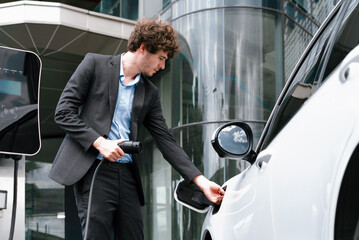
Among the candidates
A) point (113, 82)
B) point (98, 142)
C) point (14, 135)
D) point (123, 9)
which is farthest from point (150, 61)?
point (123, 9)

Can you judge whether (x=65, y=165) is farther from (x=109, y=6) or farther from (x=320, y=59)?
(x=109, y=6)

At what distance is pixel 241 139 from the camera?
2.43m

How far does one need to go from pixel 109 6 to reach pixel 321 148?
12.6 metres

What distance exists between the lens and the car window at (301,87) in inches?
73.9

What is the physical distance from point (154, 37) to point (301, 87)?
1.25 meters

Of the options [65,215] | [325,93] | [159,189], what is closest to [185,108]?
[159,189]

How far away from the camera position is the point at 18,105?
356 centimetres

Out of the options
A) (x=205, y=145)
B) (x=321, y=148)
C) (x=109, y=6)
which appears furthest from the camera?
(x=109, y=6)

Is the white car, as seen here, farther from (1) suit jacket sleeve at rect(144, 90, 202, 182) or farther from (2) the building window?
(2) the building window

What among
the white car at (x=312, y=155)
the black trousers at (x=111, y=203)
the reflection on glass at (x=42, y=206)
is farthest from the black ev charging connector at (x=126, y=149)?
the reflection on glass at (x=42, y=206)

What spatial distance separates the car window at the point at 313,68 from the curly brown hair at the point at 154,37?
0.97m

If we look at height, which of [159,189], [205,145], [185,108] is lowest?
[159,189]

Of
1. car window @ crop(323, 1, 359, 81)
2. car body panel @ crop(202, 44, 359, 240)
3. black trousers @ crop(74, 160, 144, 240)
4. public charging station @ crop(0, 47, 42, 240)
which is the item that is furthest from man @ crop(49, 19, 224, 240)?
car window @ crop(323, 1, 359, 81)

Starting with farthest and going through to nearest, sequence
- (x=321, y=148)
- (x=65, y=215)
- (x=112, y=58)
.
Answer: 1. (x=65, y=215)
2. (x=112, y=58)
3. (x=321, y=148)
